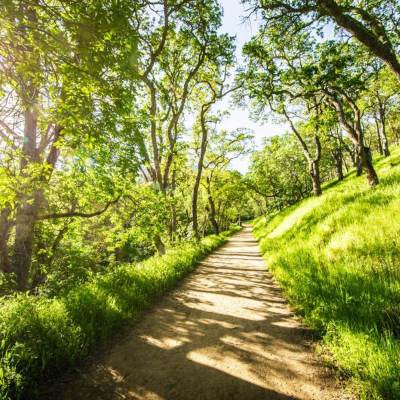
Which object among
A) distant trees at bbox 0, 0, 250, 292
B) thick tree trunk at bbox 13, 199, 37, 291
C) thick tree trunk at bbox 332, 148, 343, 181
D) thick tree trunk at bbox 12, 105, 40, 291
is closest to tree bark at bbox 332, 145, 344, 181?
thick tree trunk at bbox 332, 148, 343, 181

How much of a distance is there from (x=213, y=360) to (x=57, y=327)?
2.59 metres

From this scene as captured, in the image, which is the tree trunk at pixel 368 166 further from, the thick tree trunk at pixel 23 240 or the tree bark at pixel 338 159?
the tree bark at pixel 338 159

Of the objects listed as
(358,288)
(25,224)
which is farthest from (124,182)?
(358,288)

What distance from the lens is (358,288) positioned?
3826 mm

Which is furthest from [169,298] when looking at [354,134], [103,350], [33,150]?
[354,134]

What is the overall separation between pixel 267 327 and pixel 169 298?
3.06 meters

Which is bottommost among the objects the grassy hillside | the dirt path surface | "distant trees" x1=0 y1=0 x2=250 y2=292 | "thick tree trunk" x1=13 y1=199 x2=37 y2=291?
the dirt path surface

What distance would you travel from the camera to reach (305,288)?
16.0 ft

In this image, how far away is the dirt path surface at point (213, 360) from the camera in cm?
285

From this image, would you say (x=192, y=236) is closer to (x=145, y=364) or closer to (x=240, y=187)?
(x=145, y=364)

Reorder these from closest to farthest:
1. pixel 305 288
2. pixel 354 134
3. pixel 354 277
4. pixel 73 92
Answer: pixel 73 92 → pixel 354 277 → pixel 305 288 → pixel 354 134

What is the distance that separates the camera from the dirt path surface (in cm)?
285

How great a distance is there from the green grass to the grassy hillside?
146 inches

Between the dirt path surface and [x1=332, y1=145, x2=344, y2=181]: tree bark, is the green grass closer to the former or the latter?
the dirt path surface
